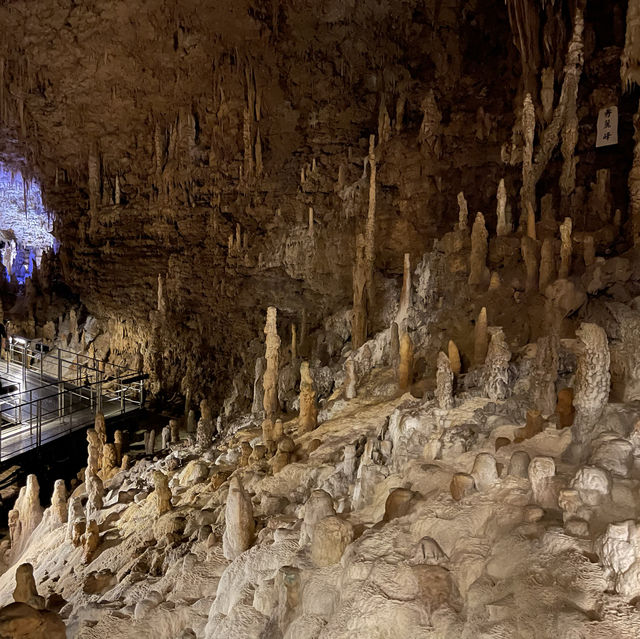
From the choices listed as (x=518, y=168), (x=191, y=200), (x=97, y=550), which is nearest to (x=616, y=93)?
(x=518, y=168)

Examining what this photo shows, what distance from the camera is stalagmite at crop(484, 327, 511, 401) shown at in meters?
6.27

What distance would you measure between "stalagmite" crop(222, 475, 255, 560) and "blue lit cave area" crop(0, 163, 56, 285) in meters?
18.2

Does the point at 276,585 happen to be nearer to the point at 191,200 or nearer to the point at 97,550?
the point at 97,550

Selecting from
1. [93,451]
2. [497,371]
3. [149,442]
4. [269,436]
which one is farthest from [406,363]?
[149,442]

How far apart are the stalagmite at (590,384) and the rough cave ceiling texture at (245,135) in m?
9.72

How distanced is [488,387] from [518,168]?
10.00 m

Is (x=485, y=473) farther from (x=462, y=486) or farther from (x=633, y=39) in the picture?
(x=633, y=39)

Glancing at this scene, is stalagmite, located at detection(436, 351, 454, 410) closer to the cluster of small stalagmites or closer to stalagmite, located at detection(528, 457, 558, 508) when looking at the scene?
stalagmite, located at detection(528, 457, 558, 508)

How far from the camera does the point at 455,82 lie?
17.3 m

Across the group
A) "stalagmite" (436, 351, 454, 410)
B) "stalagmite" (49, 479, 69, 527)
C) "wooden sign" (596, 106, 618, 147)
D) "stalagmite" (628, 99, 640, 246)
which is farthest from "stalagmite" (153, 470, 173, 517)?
"wooden sign" (596, 106, 618, 147)

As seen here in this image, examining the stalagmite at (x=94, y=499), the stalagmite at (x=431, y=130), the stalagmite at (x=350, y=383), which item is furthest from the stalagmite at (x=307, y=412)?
the stalagmite at (x=431, y=130)

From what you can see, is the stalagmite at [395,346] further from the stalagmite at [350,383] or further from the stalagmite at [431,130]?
the stalagmite at [431,130]

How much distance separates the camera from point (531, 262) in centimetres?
914

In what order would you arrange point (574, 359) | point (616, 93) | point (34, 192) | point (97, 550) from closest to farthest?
1. point (574, 359)
2. point (97, 550)
3. point (616, 93)
4. point (34, 192)
